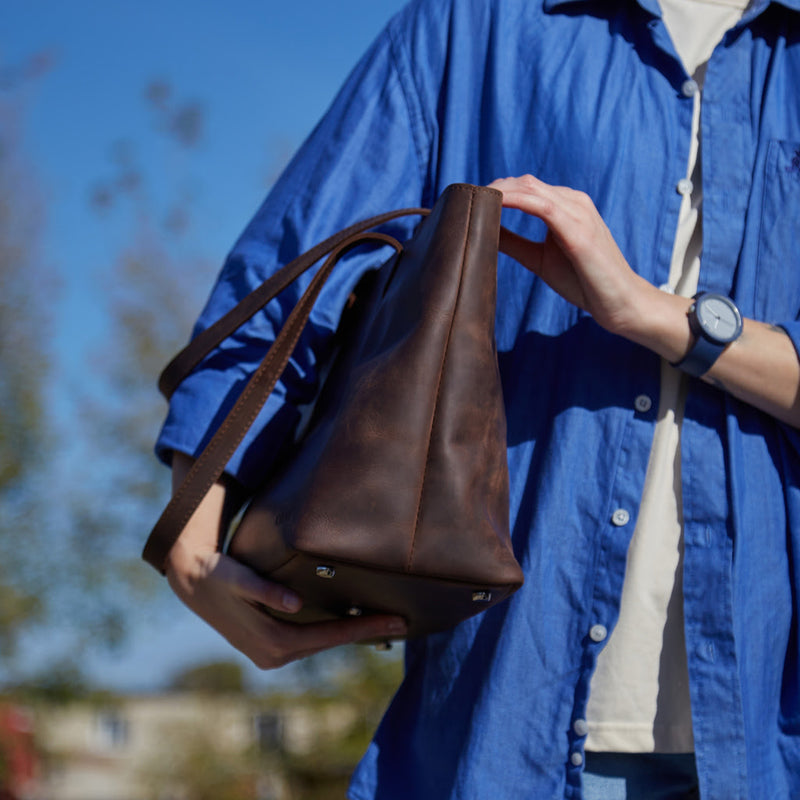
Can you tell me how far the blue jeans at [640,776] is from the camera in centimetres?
109

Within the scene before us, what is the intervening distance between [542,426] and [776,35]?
→ 0.63 metres

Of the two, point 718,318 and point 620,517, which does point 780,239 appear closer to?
point 718,318

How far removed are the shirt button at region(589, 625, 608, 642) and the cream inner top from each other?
0.03 metres

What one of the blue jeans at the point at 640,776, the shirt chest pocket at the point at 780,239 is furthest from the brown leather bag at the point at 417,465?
the shirt chest pocket at the point at 780,239

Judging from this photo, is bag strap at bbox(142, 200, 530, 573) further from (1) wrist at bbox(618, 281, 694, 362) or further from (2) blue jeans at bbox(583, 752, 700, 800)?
(2) blue jeans at bbox(583, 752, 700, 800)

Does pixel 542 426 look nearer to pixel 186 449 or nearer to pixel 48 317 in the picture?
pixel 186 449

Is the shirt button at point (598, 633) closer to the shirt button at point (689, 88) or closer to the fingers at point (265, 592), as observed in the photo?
the fingers at point (265, 592)

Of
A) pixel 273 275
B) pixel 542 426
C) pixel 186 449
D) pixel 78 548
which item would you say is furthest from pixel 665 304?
pixel 78 548

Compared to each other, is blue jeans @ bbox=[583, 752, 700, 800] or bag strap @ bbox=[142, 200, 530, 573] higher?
bag strap @ bbox=[142, 200, 530, 573]

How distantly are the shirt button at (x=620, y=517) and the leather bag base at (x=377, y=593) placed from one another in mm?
197

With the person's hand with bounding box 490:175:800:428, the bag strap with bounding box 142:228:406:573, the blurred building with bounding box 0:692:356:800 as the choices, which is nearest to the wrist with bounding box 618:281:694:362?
the person's hand with bounding box 490:175:800:428

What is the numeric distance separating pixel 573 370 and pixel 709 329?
174 mm

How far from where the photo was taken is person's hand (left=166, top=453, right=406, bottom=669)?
1087mm

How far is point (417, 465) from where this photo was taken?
0.90 meters
